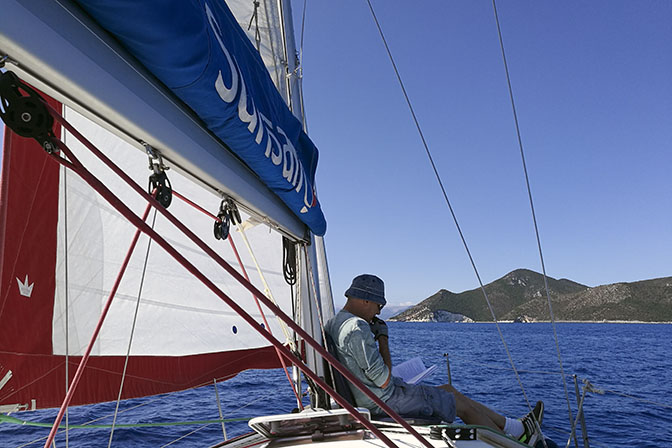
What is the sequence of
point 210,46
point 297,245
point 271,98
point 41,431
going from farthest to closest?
point 41,431 → point 297,245 → point 271,98 → point 210,46

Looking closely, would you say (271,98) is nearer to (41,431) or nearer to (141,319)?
(141,319)

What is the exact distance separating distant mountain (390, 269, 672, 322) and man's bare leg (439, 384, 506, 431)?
265ft

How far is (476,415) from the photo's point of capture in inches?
92.0

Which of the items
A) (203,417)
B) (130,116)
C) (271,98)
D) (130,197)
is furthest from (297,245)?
(203,417)

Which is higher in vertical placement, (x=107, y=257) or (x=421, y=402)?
(x=107, y=257)

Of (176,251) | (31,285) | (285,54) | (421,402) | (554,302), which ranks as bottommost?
(421,402)

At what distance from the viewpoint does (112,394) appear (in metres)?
2.05

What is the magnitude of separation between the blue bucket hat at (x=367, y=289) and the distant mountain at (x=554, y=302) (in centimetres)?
8127

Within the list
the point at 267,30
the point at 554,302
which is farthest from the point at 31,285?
the point at 554,302

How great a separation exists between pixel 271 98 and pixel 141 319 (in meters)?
1.62

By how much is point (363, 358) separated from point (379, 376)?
0.13m

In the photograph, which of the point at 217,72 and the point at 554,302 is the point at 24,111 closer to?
the point at 217,72

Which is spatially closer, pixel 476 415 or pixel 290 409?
pixel 476 415

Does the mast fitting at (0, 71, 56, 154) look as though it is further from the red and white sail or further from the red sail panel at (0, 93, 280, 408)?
the red sail panel at (0, 93, 280, 408)
